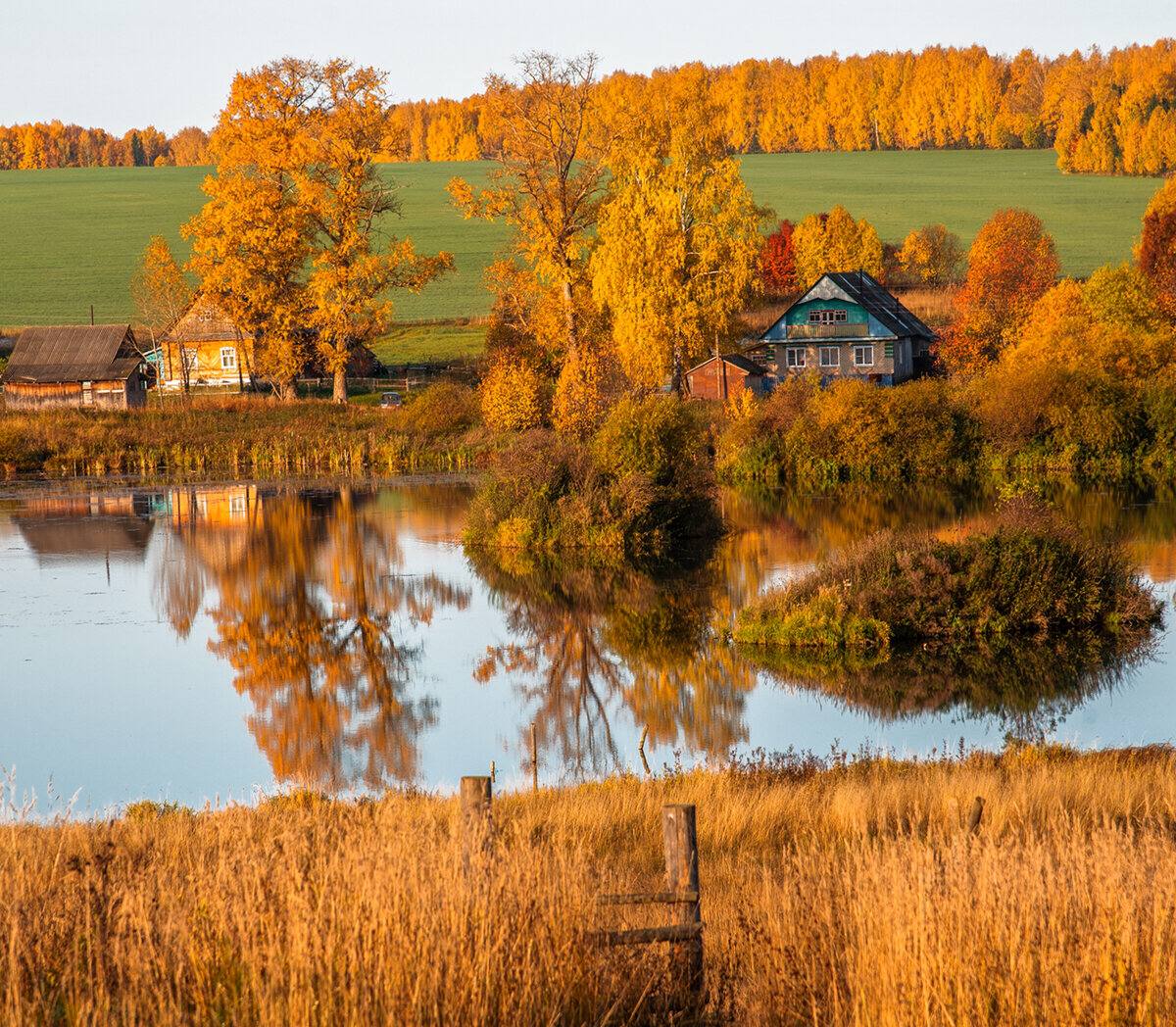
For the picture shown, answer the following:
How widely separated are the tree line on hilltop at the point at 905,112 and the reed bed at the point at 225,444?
70620 millimetres

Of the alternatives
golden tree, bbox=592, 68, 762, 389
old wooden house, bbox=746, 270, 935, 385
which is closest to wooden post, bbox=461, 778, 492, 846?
golden tree, bbox=592, 68, 762, 389

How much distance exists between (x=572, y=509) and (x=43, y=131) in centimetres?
12535

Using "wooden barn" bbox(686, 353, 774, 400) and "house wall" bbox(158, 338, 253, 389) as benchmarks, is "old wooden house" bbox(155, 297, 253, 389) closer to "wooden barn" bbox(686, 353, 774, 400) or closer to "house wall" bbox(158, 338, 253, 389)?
"house wall" bbox(158, 338, 253, 389)

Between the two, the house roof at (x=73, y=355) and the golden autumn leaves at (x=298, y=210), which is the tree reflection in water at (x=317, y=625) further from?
the house roof at (x=73, y=355)

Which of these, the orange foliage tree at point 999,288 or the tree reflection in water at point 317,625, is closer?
the tree reflection in water at point 317,625

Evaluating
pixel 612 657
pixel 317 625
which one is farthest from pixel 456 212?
pixel 612 657

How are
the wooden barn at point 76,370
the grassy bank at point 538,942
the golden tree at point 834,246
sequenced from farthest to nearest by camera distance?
the golden tree at point 834,246
the wooden barn at point 76,370
the grassy bank at point 538,942

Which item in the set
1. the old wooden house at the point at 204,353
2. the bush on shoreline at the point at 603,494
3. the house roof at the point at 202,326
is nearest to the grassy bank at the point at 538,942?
the bush on shoreline at the point at 603,494

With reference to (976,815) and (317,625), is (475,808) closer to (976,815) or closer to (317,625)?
(976,815)

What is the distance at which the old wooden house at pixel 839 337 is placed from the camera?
217ft

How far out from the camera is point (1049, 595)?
21641mm

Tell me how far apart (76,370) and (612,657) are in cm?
4317

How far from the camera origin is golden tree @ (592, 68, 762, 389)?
53938 mm

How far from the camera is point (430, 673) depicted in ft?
68.8
